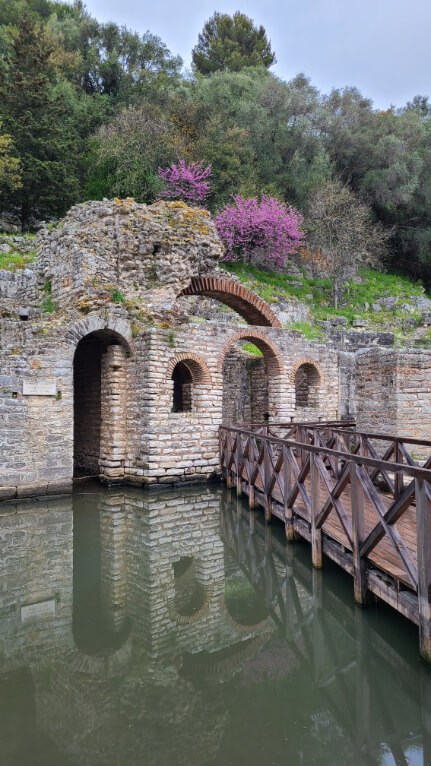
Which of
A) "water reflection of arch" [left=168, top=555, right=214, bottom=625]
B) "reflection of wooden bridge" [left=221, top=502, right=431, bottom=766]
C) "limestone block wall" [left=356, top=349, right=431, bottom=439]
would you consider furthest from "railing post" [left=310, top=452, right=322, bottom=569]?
"limestone block wall" [left=356, top=349, right=431, bottom=439]

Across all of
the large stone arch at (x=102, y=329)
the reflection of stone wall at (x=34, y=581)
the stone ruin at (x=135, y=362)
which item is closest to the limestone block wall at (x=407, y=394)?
the stone ruin at (x=135, y=362)

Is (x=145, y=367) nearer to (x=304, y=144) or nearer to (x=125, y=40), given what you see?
(x=304, y=144)

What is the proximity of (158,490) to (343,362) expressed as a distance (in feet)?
25.4

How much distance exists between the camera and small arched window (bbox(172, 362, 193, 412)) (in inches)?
521

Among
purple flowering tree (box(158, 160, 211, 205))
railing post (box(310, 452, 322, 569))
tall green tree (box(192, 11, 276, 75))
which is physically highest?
tall green tree (box(192, 11, 276, 75))

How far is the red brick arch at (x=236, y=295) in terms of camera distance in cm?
1252

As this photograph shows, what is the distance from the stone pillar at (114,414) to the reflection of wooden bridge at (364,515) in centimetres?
338

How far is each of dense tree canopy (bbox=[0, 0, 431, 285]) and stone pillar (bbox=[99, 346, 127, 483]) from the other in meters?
11.6

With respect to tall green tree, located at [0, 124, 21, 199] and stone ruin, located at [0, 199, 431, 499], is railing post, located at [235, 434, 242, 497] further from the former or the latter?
tall green tree, located at [0, 124, 21, 199]

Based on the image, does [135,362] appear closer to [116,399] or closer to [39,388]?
[116,399]

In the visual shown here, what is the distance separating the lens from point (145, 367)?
397 inches

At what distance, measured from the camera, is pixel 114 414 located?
34.4 ft

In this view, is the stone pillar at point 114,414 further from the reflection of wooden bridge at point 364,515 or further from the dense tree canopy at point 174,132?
the dense tree canopy at point 174,132

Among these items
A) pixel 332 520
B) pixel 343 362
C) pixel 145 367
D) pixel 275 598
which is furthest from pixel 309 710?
pixel 343 362
